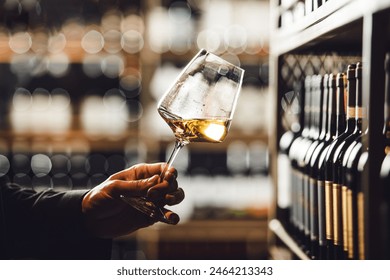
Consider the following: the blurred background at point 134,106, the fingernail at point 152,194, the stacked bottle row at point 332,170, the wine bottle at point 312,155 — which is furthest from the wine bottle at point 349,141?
the blurred background at point 134,106

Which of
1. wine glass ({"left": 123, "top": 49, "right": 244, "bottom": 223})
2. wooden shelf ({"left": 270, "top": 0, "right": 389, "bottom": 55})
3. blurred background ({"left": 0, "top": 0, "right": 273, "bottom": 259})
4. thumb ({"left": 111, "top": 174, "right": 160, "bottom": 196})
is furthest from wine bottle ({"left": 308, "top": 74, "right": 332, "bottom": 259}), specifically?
blurred background ({"left": 0, "top": 0, "right": 273, "bottom": 259})

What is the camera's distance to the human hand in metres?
0.96

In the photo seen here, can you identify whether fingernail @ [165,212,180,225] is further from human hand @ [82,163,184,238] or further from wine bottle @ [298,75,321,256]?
wine bottle @ [298,75,321,256]

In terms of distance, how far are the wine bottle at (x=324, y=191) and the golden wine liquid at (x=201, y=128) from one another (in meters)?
0.22

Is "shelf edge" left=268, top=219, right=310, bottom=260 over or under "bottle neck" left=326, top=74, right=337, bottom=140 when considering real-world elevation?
under

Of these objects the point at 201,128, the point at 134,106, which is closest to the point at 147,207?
the point at 201,128

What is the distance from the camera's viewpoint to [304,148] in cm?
124

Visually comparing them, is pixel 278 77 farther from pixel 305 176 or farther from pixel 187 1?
pixel 187 1

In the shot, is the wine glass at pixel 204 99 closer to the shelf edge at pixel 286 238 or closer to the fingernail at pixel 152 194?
the fingernail at pixel 152 194

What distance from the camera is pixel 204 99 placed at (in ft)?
3.12

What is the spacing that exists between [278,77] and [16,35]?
1.63 meters

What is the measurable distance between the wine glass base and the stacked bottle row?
30 cm

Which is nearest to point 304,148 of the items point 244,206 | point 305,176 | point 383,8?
point 305,176

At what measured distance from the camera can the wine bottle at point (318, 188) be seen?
1.02m
